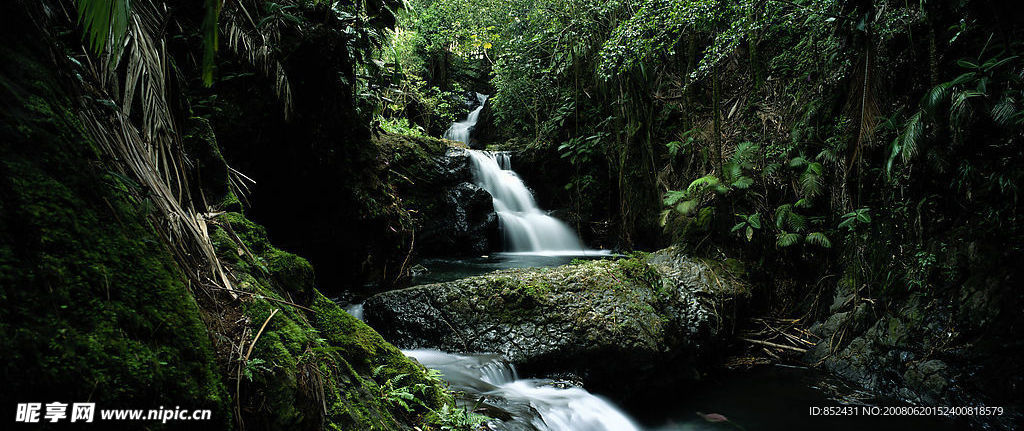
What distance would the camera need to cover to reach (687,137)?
808 centimetres

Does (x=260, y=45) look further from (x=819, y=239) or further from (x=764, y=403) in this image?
(x=819, y=239)

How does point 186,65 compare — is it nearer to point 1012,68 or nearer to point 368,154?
point 368,154

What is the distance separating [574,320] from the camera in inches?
168

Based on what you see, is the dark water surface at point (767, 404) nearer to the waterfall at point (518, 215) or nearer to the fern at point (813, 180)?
the fern at point (813, 180)

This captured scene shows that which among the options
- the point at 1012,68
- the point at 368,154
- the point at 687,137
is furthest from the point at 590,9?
the point at 1012,68

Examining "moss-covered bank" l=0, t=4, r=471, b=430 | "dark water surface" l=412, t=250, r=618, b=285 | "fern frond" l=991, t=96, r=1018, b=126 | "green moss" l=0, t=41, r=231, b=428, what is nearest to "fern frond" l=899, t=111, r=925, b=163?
"fern frond" l=991, t=96, r=1018, b=126

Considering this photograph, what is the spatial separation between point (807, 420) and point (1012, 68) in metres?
3.38

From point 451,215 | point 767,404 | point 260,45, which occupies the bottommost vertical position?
point 767,404

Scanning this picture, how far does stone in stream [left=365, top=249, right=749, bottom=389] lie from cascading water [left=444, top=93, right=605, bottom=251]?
5.82 meters

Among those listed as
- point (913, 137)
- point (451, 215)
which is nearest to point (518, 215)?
point (451, 215)

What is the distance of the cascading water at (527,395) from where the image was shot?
3.26 metres

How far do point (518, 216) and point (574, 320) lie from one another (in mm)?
7420

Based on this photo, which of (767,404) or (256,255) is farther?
(767,404)

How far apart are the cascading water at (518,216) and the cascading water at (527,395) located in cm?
688
